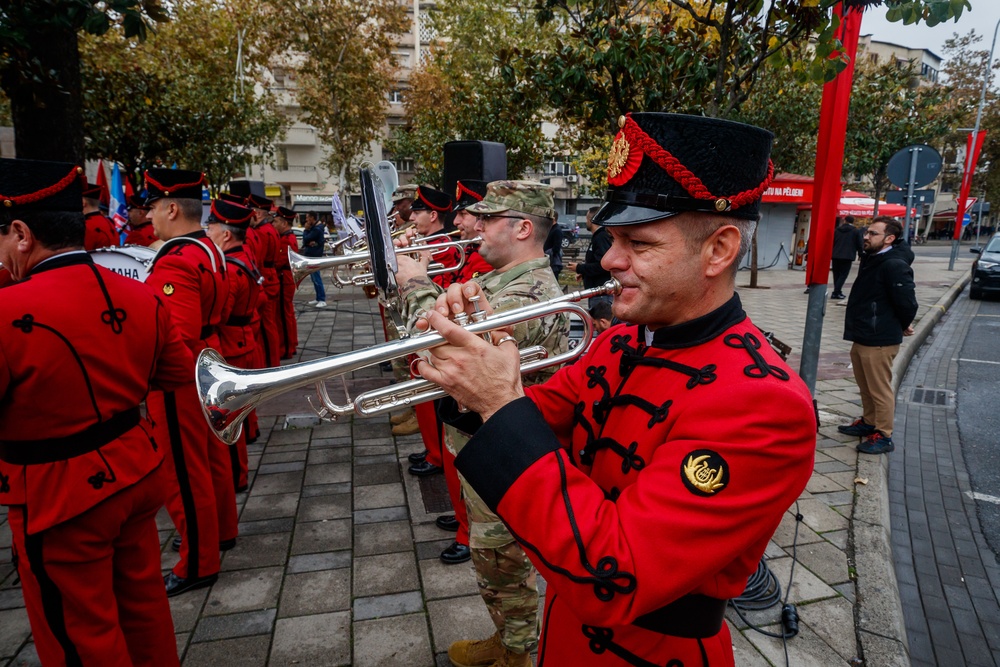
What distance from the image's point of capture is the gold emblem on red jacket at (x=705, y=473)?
120 cm

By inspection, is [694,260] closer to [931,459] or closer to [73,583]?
[73,583]

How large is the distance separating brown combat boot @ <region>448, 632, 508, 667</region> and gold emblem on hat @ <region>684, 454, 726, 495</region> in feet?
7.12

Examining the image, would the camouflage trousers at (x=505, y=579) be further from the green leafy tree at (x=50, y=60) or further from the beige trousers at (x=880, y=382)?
the beige trousers at (x=880, y=382)

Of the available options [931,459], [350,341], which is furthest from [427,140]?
[931,459]

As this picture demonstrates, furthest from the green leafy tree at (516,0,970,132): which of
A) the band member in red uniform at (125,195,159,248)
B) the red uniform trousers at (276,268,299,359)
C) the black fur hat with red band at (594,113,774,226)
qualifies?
the band member in red uniform at (125,195,159,248)

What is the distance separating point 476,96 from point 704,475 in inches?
610

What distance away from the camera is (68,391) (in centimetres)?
236

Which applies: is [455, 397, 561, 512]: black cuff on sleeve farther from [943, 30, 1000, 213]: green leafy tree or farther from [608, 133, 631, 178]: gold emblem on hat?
A: [943, 30, 1000, 213]: green leafy tree

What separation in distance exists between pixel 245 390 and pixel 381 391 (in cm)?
48

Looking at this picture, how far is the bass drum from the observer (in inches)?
191

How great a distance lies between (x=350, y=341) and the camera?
10.5 m

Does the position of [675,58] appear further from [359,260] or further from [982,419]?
[982,419]

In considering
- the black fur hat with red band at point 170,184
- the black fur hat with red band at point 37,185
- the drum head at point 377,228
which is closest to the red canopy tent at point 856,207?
the black fur hat with red band at point 170,184

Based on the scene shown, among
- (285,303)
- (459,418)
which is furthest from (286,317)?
(459,418)
